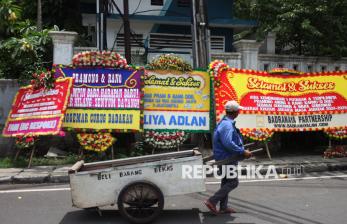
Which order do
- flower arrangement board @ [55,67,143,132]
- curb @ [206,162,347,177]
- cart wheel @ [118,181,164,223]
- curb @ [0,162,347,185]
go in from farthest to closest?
flower arrangement board @ [55,67,143,132], curb @ [206,162,347,177], curb @ [0,162,347,185], cart wheel @ [118,181,164,223]

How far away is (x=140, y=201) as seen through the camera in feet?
20.2

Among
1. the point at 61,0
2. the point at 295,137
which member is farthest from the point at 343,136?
the point at 61,0

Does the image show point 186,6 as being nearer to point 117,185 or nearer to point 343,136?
point 343,136

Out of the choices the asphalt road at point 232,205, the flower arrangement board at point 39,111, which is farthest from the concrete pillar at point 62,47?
the asphalt road at point 232,205

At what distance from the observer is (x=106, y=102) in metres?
10.7

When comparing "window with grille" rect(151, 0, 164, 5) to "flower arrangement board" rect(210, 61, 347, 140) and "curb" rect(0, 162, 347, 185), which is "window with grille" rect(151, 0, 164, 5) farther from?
"curb" rect(0, 162, 347, 185)

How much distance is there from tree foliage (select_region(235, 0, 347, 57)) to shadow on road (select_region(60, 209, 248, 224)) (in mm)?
9505

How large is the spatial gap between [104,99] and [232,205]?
15.8 ft

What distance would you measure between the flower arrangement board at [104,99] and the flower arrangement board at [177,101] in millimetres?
362

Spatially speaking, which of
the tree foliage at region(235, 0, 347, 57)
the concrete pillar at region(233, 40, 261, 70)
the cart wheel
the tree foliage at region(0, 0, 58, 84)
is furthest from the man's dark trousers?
the tree foliage at region(235, 0, 347, 57)

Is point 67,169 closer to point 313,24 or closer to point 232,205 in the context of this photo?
point 232,205

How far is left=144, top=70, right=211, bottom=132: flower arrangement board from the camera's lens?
436 inches

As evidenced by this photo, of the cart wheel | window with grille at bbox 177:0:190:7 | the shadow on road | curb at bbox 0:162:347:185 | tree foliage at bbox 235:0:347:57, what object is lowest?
the shadow on road

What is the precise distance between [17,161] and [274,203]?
623cm
